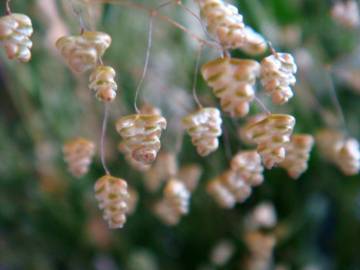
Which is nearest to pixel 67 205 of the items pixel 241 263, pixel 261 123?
pixel 241 263

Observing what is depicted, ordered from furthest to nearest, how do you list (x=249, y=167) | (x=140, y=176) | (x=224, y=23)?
1. (x=140, y=176)
2. (x=249, y=167)
3. (x=224, y=23)

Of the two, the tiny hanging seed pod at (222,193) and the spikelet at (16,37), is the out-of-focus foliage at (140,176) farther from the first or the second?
the spikelet at (16,37)

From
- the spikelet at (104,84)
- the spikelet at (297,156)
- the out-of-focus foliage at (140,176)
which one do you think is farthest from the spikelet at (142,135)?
the out-of-focus foliage at (140,176)

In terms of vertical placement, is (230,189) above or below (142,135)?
below

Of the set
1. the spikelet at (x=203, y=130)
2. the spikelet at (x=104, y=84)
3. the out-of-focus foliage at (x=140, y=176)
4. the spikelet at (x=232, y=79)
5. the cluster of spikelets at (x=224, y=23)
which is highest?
the cluster of spikelets at (x=224, y=23)

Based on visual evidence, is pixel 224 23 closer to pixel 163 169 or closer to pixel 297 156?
pixel 297 156

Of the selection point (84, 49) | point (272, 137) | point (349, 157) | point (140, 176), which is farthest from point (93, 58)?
point (140, 176)

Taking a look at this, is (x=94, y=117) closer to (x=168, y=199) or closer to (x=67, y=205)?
(x=67, y=205)

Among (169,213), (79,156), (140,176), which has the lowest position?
(140,176)
